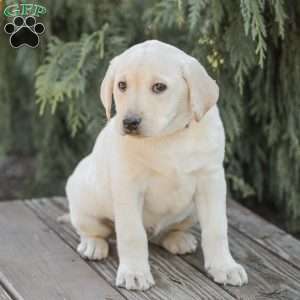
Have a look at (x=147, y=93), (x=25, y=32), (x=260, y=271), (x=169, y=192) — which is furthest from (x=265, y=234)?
(x=25, y=32)

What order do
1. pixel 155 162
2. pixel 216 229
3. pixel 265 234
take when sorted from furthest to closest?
pixel 265 234
pixel 216 229
pixel 155 162

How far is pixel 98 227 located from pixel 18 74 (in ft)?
6.70

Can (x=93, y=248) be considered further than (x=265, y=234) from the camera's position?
No

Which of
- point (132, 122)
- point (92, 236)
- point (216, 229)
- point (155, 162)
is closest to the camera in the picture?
point (132, 122)

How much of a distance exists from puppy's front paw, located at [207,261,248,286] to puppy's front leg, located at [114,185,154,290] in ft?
0.80

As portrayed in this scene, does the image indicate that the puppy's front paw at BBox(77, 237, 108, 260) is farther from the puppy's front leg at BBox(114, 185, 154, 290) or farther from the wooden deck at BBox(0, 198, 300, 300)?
the puppy's front leg at BBox(114, 185, 154, 290)

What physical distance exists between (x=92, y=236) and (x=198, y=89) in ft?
2.79

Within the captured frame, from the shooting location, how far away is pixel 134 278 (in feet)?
8.89

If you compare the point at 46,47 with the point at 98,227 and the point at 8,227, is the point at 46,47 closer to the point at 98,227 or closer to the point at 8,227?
the point at 8,227

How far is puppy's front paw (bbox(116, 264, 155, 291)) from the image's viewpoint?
270 cm

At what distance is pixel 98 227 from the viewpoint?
9.89 ft

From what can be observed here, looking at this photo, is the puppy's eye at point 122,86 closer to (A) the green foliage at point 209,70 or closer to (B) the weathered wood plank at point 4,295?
(A) the green foliage at point 209,70

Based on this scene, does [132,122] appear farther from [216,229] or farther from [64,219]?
[64,219]

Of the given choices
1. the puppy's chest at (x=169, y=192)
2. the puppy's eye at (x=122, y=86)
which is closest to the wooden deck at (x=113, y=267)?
the puppy's chest at (x=169, y=192)
